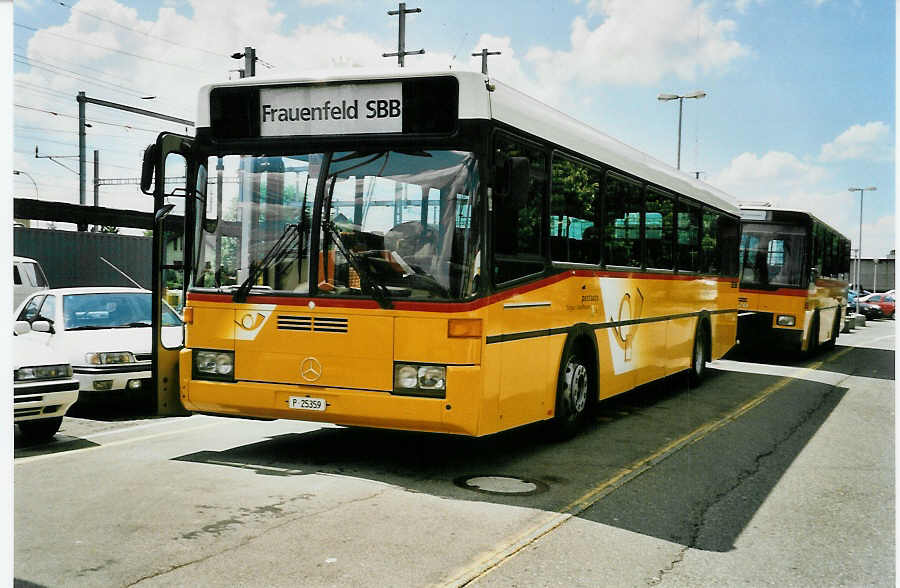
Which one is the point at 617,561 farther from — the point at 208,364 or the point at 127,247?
the point at 127,247

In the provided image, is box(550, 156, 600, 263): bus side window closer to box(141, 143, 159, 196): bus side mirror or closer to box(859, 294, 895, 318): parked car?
box(141, 143, 159, 196): bus side mirror

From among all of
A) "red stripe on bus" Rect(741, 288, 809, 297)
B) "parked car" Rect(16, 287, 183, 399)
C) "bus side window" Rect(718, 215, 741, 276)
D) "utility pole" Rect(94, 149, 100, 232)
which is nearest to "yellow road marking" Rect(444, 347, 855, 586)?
"bus side window" Rect(718, 215, 741, 276)

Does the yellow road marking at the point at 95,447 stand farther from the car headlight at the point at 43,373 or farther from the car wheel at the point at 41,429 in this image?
the car headlight at the point at 43,373

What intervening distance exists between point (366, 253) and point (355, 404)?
117 centimetres

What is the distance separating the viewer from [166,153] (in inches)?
294

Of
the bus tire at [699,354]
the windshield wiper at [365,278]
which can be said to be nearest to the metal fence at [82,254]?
the bus tire at [699,354]

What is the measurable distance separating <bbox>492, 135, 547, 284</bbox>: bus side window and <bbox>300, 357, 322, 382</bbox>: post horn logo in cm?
155

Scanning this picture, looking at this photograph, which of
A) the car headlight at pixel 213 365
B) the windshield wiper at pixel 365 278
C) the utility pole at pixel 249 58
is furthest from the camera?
the utility pole at pixel 249 58

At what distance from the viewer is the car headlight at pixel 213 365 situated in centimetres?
745

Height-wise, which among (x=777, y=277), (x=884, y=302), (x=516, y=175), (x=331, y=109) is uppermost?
(x=331, y=109)

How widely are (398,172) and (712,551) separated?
3.52 meters

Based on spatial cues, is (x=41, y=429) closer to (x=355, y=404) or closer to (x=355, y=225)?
(x=355, y=404)

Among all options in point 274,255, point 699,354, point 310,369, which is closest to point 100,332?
point 274,255

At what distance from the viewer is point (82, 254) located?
30266 mm
